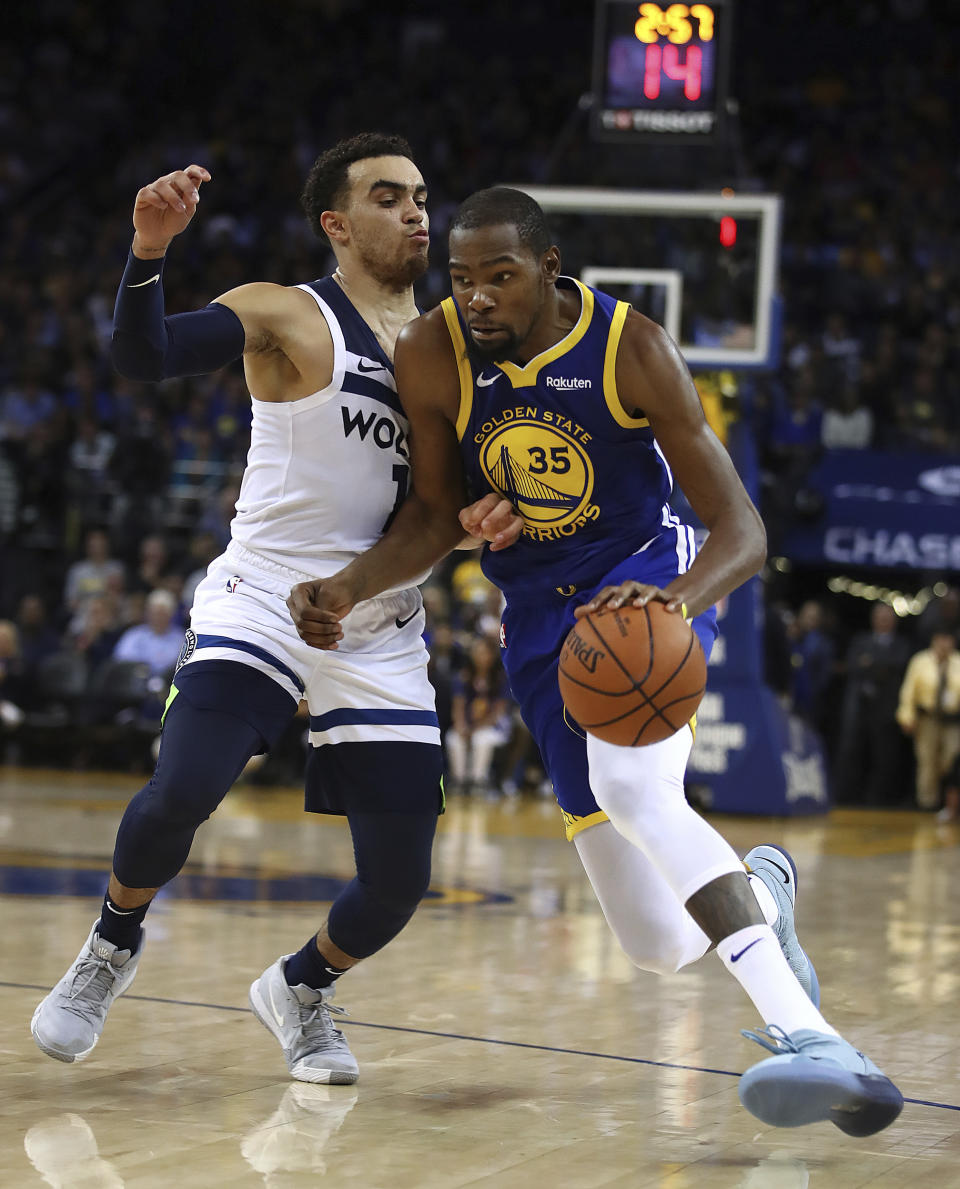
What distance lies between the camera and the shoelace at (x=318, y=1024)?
401cm

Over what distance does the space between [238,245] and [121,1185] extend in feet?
54.0

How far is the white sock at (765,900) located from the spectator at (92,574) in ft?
36.9

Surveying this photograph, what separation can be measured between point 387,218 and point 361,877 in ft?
5.33

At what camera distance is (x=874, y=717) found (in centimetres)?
1402

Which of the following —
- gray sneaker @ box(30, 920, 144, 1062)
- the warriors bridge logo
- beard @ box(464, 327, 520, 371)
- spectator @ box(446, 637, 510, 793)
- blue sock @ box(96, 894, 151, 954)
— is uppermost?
beard @ box(464, 327, 520, 371)

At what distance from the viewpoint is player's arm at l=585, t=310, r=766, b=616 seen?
138 inches

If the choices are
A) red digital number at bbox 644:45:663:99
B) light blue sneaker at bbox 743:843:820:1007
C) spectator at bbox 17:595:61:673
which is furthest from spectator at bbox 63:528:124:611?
light blue sneaker at bbox 743:843:820:1007

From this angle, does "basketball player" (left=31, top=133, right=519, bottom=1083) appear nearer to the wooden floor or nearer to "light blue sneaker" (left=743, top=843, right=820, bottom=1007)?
the wooden floor

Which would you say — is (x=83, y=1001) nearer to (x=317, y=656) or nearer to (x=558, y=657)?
(x=317, y=656)

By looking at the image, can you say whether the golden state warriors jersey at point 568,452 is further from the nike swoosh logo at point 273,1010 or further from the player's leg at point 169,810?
the nike swoosh logo at point 273,1010

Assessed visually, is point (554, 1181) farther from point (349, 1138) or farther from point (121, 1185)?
point (121, 1185)

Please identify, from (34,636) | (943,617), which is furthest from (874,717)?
(34,636)

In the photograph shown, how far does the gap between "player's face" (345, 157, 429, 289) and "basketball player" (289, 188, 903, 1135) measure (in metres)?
0.33

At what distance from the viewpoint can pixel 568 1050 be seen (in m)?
4.31
